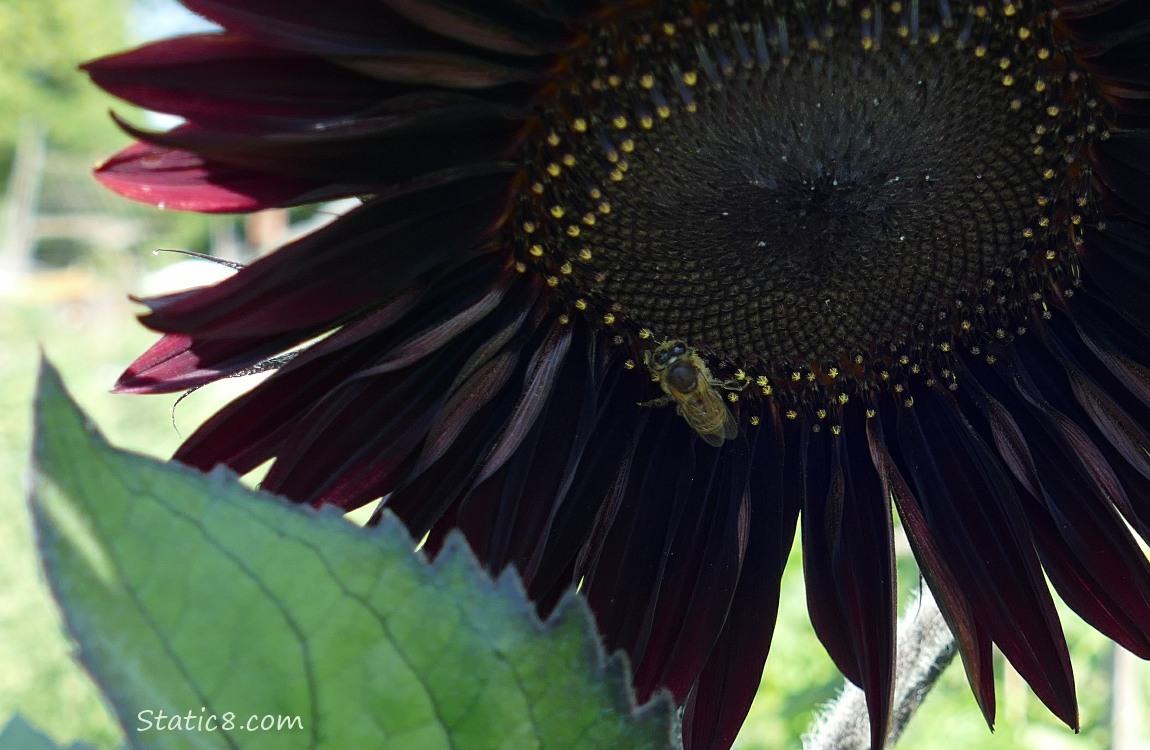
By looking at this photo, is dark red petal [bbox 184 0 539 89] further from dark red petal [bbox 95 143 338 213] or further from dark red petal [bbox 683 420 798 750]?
dark red petal [bbox 683 420 798 750]

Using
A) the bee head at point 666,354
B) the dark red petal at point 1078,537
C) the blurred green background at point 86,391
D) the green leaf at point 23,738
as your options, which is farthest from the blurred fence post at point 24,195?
the green leaf at point 23,738

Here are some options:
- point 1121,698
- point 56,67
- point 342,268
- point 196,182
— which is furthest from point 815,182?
point 56,67

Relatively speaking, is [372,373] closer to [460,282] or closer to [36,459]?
[460,282]

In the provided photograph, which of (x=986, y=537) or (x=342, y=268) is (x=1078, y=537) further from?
(x=342, y=268)

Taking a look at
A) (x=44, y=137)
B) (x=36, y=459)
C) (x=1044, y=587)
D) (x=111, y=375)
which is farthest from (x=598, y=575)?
(x=44, y=137)

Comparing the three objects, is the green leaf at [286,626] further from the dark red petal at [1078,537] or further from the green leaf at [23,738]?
the dark red petal at [1078,537]
